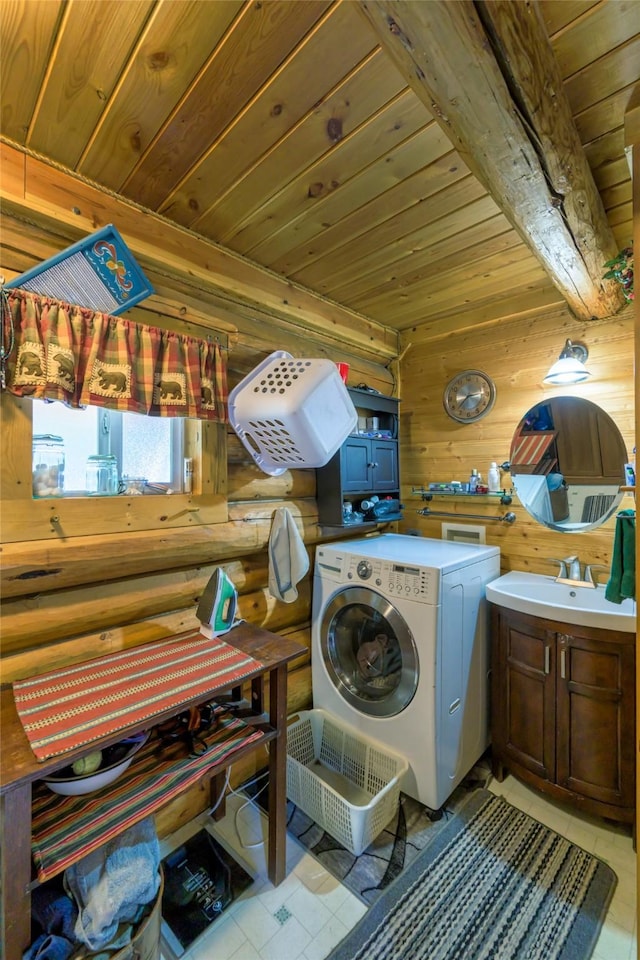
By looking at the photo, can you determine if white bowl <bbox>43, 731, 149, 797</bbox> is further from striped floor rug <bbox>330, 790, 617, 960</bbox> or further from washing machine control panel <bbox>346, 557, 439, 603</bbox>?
washing machine control panel <bbox>346, 557, 439, 603</bbox>

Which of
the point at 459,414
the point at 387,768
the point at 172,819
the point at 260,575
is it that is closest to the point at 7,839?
the point at 172,819

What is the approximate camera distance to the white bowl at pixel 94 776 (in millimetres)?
1048

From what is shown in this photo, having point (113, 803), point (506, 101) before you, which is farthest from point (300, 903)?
point (506, 101)

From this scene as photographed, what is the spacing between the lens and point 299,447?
1.64 m

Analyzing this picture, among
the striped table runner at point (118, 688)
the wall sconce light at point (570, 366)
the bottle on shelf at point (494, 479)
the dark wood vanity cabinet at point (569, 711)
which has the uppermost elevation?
the wall sconce light at point (570, 366)

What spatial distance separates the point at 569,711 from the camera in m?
1.68

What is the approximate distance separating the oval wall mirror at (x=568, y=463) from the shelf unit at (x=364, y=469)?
2.32 feet

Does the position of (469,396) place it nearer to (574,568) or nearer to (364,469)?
(364,469)

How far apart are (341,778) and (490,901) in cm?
74

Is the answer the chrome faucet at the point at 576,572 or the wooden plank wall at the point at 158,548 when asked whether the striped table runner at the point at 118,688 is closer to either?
the wooden plank wall at the point at 158,548

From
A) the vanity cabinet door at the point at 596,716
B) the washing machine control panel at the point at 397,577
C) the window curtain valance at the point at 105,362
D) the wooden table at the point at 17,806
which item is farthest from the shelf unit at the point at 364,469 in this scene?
the vanity cabinet door at the point at 596,716

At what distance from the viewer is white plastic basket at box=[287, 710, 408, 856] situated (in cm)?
156

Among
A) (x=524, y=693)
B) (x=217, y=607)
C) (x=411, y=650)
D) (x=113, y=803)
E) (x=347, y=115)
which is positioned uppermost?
(x=347, y=115)

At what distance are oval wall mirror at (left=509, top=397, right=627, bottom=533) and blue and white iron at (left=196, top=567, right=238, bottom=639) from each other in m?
1.69
